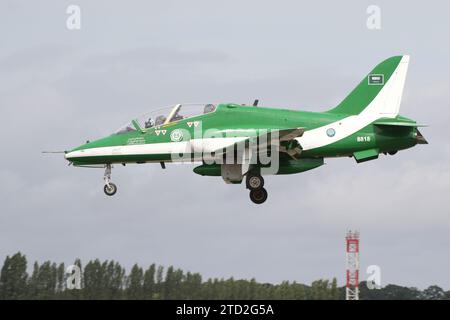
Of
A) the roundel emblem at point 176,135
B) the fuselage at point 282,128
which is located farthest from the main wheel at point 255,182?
the roundel emblem at point 176,135

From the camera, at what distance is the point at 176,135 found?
41.1 m

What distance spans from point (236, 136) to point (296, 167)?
9.31ft

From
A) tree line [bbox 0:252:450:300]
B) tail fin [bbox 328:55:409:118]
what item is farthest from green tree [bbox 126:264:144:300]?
tail fin [bbox 328:55:409:118]

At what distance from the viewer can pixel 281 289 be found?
4291 cm

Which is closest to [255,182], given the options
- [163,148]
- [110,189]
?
[163,148]

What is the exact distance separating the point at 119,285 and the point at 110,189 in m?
3.81

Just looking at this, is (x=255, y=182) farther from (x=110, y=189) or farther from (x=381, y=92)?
(x=381, y=92)

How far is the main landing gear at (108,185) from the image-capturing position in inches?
1654

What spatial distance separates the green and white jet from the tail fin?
1.5 inches

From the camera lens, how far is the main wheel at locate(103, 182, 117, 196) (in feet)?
138

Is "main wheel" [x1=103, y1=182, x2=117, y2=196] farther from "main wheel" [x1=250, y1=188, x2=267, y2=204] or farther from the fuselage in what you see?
"main wheel" [x1=250, y1=188, x2=267, y2=204]
